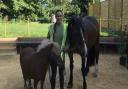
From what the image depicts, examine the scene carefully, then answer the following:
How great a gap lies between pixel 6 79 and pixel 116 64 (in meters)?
4.42

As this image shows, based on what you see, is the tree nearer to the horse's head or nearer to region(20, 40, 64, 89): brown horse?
region(20, 40, 64, 89): brown horse

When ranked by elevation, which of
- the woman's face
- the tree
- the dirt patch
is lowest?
the dirt patch

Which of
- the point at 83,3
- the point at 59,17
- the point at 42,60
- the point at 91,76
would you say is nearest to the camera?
the point at 42,60

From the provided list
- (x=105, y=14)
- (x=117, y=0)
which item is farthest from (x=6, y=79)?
(x=105, y=14)

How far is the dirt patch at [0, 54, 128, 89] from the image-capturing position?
358 inches

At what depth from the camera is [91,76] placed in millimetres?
10375

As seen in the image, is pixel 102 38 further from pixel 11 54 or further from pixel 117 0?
pixel 117 0

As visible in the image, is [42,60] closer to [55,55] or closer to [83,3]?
[55,55]

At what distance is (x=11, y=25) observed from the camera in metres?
23.2

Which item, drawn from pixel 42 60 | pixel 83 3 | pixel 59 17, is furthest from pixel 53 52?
pixel 83 3

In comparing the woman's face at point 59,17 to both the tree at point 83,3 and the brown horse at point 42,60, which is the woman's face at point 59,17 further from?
the tree at point 83,3

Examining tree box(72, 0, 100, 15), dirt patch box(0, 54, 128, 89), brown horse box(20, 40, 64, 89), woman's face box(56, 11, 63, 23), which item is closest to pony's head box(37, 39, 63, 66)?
brown horse box(20, 40, 64, 89)

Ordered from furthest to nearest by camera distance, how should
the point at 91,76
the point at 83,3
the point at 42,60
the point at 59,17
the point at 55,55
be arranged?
1. the point at 83,3
2. the point at 91,76
3. the point at 59,17
4. the point at 42,60
5. the point at 55,55

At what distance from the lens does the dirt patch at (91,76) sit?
9102 mm
